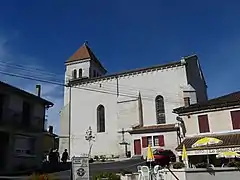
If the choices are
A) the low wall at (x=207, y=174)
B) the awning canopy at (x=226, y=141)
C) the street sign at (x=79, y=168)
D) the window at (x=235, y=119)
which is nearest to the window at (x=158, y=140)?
the awning canopy at (x=226, y=141)

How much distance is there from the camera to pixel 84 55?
176ft

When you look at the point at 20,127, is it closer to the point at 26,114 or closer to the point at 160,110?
the point at 26,114

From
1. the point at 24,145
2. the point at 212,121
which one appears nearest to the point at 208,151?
the point at 212,121

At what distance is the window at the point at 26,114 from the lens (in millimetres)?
24766

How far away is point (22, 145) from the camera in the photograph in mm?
24250

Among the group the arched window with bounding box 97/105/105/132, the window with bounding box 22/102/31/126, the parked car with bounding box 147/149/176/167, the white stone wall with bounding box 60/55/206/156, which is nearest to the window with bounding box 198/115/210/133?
the parked car with bounding box 147/149/176/167

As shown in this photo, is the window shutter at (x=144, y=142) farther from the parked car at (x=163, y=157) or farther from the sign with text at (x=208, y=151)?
the sign with text at (x=208, y=151)

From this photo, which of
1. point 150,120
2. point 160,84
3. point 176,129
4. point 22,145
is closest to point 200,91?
point 160,84

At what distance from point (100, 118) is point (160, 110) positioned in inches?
380

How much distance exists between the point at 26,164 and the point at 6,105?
541cm

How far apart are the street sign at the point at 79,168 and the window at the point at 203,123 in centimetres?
1574

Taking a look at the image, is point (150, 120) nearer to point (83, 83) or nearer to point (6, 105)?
point (83, 83)

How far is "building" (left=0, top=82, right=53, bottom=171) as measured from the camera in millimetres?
22375

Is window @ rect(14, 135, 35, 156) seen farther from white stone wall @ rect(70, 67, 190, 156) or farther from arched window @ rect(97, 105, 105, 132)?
arched window @ rect(97, 105, 105, 132)
